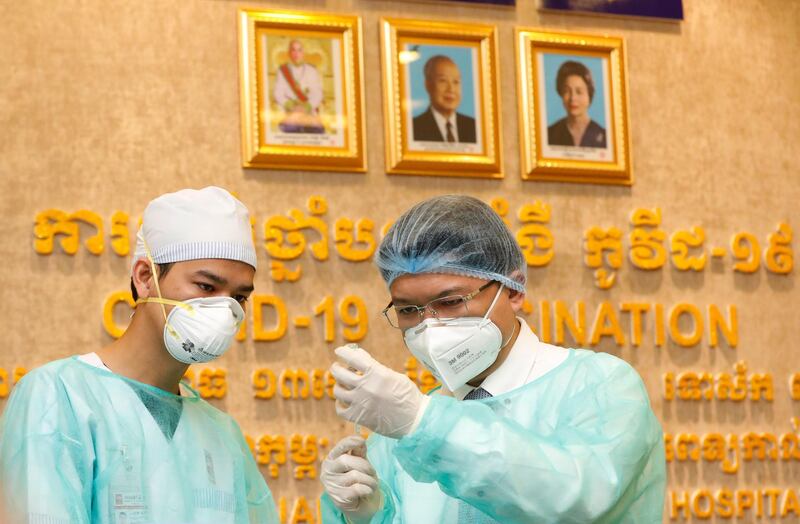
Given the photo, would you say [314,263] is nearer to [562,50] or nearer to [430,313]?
[562,50]

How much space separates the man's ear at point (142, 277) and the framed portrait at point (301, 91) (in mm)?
1719

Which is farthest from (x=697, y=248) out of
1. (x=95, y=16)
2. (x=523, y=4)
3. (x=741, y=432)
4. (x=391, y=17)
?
(x=95, y=16)

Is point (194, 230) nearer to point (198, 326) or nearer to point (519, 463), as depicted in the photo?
point (198, 326)

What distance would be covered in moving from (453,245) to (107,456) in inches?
32.0

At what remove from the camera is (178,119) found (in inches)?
167

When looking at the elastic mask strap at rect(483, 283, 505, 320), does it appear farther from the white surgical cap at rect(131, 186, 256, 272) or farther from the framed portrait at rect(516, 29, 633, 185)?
the framed portrait at rect(516, 29, 633, 185)

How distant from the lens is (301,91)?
4.41m

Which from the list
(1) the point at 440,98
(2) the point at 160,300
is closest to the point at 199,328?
(2) the point at 160,300

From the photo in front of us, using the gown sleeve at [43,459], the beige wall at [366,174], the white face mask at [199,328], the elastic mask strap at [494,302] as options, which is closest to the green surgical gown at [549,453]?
the elastic mask strap at [494,302]

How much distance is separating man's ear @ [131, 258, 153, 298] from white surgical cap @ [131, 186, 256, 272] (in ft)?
0.07

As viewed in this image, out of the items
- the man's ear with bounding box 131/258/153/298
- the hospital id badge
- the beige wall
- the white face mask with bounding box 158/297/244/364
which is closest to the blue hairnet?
the white face mask with bounding box 158/297/244/364

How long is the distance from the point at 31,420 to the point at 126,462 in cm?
21

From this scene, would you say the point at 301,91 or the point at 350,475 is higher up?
the point at 301,91

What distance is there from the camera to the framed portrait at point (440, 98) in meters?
4.48
